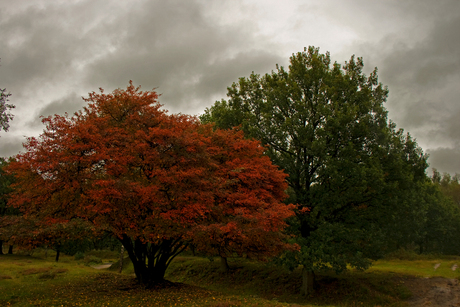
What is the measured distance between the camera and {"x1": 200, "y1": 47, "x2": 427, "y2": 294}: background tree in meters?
19.9

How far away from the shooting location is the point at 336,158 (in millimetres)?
20844

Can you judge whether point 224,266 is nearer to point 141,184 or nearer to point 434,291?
point 434,291

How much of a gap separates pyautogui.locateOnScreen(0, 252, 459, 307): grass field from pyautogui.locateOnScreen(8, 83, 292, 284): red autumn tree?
3045mm

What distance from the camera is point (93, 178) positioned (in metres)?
15.0

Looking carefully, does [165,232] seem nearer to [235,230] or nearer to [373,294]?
[235,230]

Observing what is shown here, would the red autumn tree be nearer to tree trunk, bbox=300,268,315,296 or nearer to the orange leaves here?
the orange leaves

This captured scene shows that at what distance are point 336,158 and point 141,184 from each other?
13.5 meters

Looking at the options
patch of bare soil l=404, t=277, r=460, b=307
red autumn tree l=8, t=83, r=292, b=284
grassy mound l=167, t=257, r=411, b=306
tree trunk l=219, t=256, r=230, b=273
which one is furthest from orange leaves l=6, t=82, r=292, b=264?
tree trunk l=219, t=256, r=230, b=273

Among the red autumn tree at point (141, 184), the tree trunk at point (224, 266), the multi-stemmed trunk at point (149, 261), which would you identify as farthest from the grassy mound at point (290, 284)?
the red autumn tree at point (141, 184)

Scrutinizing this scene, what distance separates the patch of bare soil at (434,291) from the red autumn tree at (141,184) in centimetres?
1100

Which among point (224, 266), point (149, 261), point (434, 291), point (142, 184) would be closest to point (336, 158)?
point (434, 291)

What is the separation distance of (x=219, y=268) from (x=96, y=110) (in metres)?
22.4

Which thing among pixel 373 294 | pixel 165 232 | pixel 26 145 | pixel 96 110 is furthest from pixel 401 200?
pixel 26 145

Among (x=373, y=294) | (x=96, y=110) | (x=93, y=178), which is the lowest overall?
(x=373, y=294)
